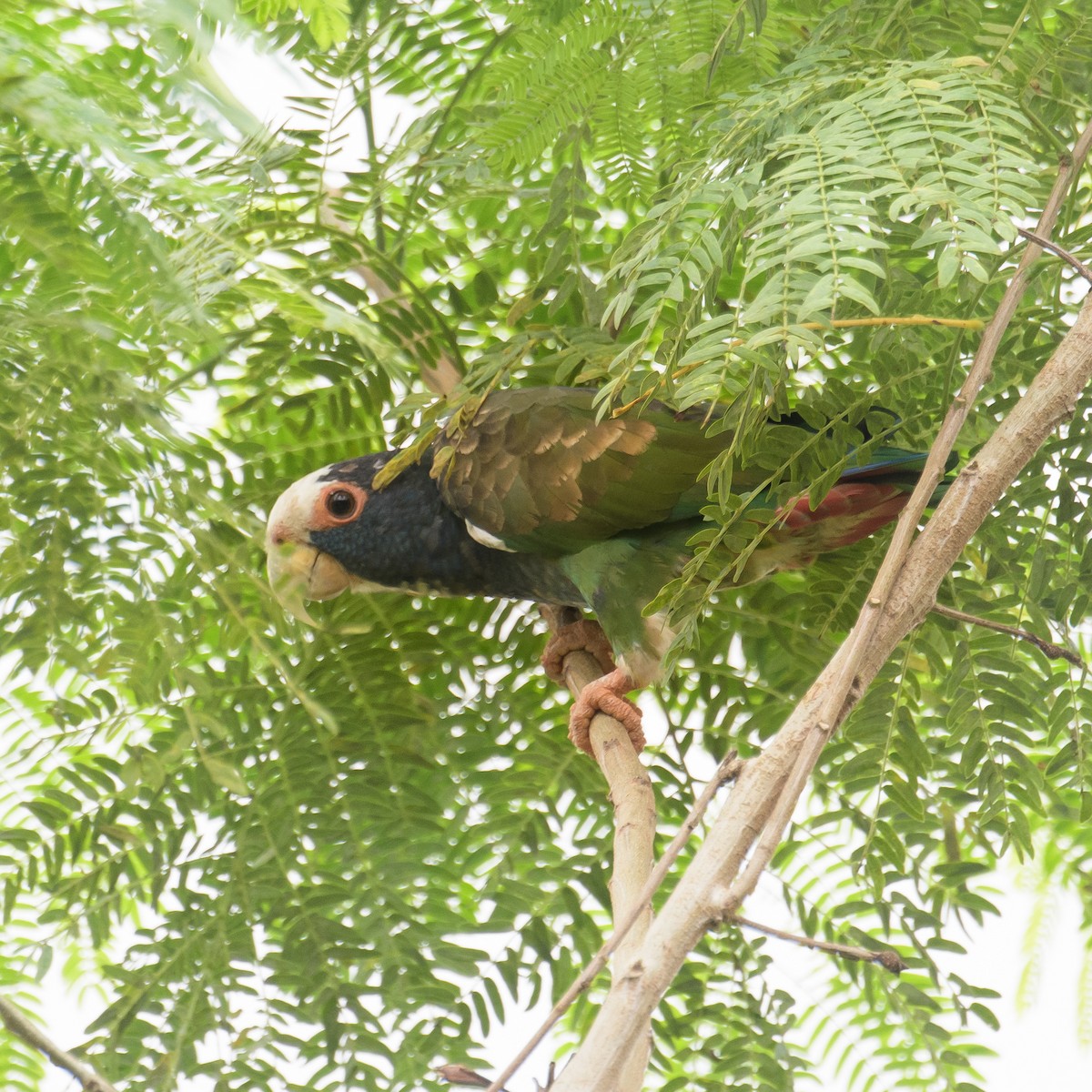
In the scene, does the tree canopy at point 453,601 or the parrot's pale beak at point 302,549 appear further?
the parrot's pale beak at point 302,549

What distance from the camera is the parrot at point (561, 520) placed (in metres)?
0.69

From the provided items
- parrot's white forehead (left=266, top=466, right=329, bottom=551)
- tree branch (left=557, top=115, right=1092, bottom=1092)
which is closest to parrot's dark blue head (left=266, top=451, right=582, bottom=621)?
parrot's white forehead (left=266, top=466, right=329, bottom=551)

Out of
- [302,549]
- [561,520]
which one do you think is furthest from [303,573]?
[561,520]

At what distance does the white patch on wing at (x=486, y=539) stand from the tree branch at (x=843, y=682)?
0.34m

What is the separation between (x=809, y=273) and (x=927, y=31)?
0.95ft

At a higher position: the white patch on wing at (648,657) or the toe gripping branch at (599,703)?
the white patch on wing at (648,657)

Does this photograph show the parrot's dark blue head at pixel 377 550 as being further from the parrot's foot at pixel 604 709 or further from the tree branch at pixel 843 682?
the tree branch at pixel 843 682

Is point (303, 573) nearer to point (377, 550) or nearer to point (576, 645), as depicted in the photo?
point (377, 550)

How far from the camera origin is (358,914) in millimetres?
663

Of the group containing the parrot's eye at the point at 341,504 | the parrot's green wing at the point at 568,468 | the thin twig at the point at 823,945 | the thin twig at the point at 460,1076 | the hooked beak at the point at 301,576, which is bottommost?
the thin twig at the point at 460,1076

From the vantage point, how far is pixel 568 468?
74 cm

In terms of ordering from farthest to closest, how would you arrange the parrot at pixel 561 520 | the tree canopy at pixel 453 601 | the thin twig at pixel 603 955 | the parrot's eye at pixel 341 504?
the parrot's eye at pixel 341 504 → the parrot at pixel 561 520 → the tree canopy at pixel 453 601 → the thin twig at pixel 603 955

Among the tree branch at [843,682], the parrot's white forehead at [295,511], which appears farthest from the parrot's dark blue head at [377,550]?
the tree branch at [843,682]

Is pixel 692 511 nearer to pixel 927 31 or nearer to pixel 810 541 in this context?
pixel 810 541
